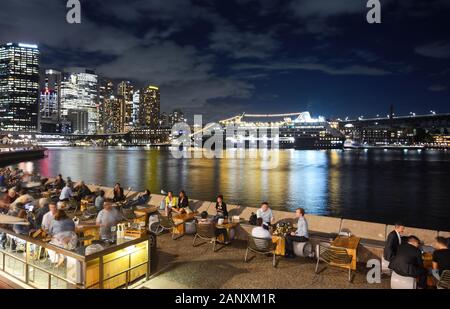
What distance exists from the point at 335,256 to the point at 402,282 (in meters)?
1.25

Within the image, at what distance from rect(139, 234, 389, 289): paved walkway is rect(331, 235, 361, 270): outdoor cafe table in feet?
1.02

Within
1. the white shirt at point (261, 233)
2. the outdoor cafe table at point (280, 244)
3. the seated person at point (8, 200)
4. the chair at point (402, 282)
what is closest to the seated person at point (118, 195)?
the seated person at point (8, 200)

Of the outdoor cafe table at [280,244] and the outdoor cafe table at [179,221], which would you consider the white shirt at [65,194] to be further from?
the outdoor cafe table at [280,244]

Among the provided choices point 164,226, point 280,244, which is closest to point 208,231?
point 164,226

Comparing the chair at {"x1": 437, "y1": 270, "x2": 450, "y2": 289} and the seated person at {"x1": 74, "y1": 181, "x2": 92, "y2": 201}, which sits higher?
the seated person at {"x1": 74, "y1": 181, "x2": 92, "y2": 201}

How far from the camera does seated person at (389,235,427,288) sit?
5.87 meters

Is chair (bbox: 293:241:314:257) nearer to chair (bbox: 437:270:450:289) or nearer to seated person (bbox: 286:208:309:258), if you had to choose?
seated person (bbox: 286:208:309:258)

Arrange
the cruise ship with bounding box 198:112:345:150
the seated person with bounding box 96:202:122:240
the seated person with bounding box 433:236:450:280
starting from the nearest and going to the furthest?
the seated person with bounding box 433:236:450:280
the seated person with bounding box 96:202:122:240
the cruise ship with bounding box 198:112:345:150

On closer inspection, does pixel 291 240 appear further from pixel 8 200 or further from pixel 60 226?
pixel 8 200

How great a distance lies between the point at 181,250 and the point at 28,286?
3452 mm

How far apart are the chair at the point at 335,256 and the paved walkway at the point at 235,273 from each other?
0.26 m

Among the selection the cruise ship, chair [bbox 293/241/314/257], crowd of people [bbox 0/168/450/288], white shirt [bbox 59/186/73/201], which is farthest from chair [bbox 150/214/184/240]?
the cruise ship
